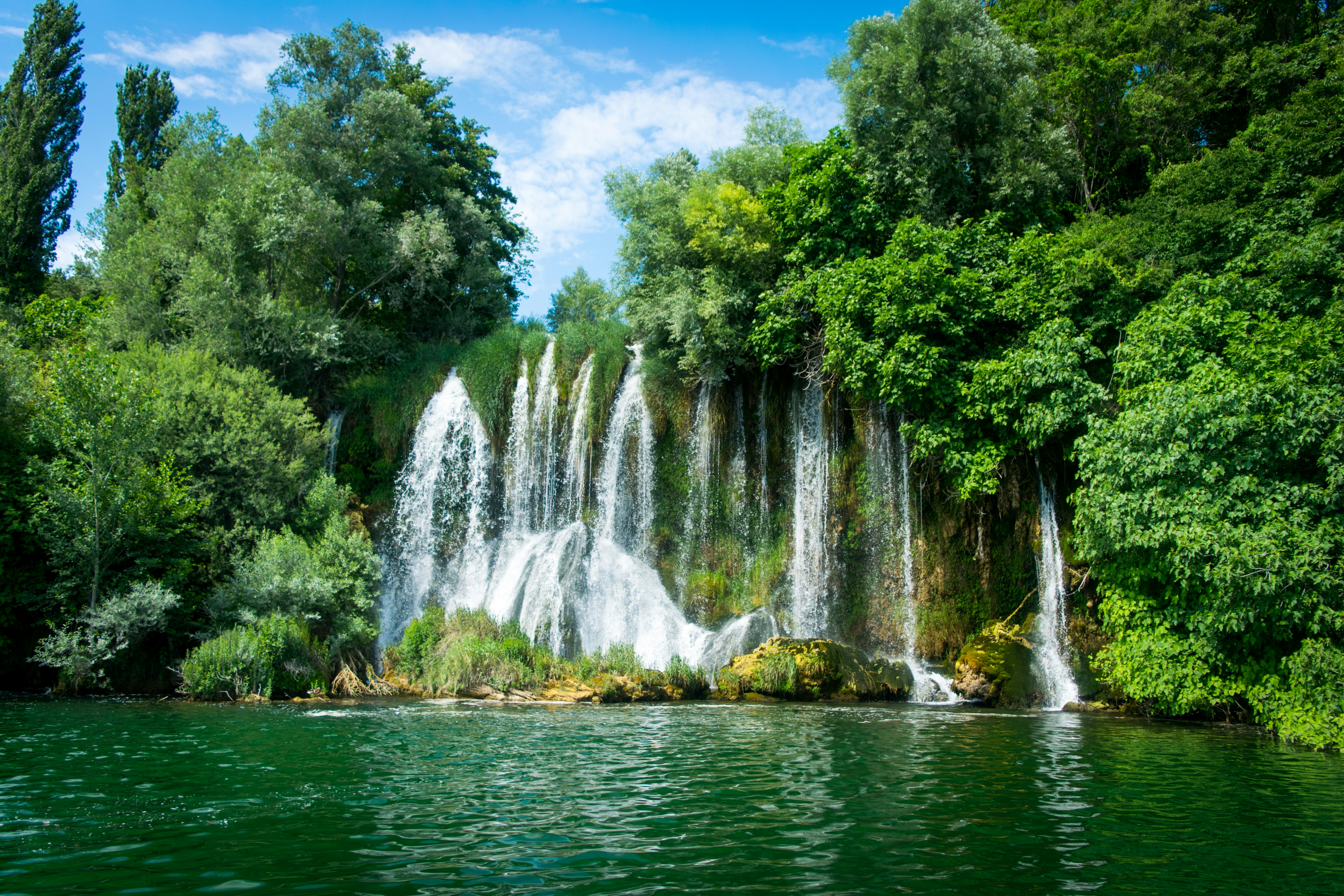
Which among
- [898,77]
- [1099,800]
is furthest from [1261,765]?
[898,77]

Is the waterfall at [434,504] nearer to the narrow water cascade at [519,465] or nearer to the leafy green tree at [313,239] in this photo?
the narrow water cascade at [519,465]

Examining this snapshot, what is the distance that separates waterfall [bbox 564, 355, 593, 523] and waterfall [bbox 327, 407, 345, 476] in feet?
25.3

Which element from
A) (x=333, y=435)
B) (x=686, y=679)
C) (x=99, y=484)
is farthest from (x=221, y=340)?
(x=686, y=679)

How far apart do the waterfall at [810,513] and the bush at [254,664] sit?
11.8 meters

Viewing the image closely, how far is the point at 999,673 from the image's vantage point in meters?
16.8

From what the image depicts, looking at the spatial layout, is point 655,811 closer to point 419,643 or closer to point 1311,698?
point 1311,698

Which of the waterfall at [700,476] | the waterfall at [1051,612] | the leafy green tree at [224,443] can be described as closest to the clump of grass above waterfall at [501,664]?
the waterfall at [700,476]

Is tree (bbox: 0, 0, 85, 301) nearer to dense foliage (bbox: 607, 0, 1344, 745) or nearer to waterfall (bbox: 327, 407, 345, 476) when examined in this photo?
waterfall (bbox: 327, 407, 345, 476)

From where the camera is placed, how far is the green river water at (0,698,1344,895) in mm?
5090

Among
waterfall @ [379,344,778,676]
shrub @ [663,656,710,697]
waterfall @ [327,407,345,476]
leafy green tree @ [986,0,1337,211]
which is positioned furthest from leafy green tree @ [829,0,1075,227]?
waterfall @ [327,407,345,476]

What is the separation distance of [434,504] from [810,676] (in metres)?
12.9

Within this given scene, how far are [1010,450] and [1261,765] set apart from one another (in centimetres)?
968

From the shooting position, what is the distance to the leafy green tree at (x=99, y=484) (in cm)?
1703

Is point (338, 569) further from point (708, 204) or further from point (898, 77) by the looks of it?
point (898, 77)
